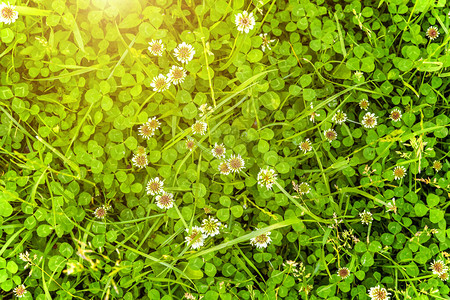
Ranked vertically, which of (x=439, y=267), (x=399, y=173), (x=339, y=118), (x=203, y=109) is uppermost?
(x=203, y=109)

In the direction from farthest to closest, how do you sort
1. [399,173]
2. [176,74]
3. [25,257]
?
[399,173]
[176,74]
[25,257]

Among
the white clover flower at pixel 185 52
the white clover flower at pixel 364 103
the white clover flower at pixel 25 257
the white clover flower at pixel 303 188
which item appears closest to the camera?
the white clover flower at pixel 25 257

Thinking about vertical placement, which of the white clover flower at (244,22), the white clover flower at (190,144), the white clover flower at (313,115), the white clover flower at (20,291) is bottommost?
the white clover flower at (20,291)

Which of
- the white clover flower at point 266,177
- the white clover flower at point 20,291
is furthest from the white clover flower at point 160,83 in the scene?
the white clover flower at point 20,291

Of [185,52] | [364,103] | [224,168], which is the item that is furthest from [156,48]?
[364,103]

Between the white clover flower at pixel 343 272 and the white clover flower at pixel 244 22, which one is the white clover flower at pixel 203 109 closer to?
the white clover flower at pixel 244 22

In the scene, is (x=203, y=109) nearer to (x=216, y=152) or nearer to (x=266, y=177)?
(x=216, y=152)

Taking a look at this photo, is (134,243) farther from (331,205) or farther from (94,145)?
(331,205)
